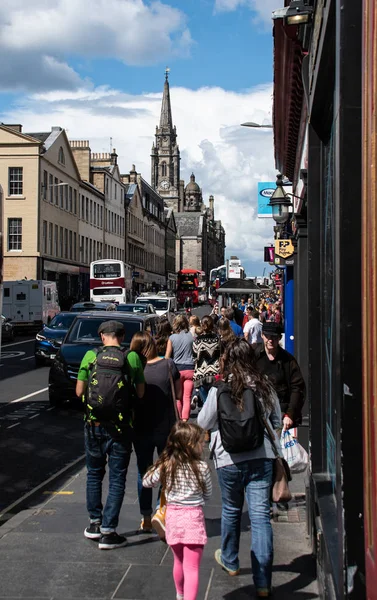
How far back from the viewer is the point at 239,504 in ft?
17.7

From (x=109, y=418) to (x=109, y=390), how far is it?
0.71 ft

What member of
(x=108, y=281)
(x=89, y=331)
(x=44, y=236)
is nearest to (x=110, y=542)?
(x=89, y=331)

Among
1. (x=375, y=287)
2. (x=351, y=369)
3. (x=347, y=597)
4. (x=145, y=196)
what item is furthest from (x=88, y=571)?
(x=145, y=196)

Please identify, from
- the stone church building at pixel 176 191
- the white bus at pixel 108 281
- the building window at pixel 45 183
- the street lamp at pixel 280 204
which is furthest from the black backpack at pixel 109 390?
the stone church building at pixel 176 191

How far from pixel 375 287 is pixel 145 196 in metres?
98.0

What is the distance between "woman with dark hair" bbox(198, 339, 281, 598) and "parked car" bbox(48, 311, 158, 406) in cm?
816

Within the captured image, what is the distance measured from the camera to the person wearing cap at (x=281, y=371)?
285 inches

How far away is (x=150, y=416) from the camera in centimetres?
677

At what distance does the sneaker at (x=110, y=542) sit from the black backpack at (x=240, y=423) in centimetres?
157

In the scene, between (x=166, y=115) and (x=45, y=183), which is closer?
(x=45, y=183)

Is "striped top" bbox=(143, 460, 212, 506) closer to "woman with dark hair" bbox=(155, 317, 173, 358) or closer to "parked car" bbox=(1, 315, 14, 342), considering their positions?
"woman with dark hair" bbox=(155, 317, 173, 358)

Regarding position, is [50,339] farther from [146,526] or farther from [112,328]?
[112,328]

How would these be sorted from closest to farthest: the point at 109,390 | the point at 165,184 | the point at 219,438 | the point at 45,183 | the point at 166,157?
1. the point at 219,438
2. the point at 109,390
3. the point at 45,183
4. the point at 166,157
5. the point at 165,184

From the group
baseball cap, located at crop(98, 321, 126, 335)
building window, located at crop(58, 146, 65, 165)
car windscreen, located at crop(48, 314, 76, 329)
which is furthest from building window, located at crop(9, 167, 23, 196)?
baseball cap, located at crop(98, 321, 126, 335)
